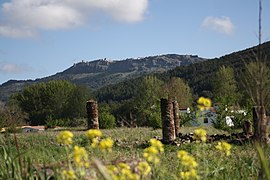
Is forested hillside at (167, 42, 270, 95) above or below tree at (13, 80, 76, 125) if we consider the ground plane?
above

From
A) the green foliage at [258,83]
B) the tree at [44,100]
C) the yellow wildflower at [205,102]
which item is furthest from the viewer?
the tree at [44,100]

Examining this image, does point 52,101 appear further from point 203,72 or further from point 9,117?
point 9,117

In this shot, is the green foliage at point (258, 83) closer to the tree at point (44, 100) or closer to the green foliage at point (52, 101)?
the tree at point (44, 100)

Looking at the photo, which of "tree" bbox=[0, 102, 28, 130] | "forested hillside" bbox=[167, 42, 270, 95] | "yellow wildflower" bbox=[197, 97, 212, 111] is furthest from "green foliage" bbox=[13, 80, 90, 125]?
"yellow wildflower" bbox=[197, 97, 212, 111]

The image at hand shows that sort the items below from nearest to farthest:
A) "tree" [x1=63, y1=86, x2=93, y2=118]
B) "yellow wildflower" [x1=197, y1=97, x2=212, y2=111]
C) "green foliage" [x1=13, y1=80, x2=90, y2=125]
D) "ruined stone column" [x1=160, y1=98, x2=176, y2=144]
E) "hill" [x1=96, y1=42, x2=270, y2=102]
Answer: "yellow wildflower" [x1=197, y1=97, x2=212, y2=111], "ruined stone column" [x1=160, y1=98, x2=176, y2=144], "green foliage" [x1=13, y1=80, x2=90, y2=125], "tree" [x1=63, y1=86, x2=93, y2=118], "hill" [x1=96, y1=42, x2=270, y2=102]

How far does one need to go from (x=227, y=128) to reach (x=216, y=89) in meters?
40.0

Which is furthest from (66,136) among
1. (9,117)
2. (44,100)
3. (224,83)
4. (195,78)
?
(195,78)

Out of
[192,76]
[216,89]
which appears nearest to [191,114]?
[216,89]

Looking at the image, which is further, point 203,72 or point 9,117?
point 203,72

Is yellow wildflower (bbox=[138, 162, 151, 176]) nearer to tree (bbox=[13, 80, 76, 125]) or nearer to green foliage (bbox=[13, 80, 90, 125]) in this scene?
tree (bbox=[13, 80, 76, 125])

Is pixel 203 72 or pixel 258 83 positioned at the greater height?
pixel 203 72

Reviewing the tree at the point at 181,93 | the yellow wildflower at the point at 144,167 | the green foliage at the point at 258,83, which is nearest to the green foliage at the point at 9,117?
the yellow wildflower at the point at 144,167

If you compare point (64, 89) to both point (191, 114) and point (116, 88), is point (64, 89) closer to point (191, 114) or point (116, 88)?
point (191, 114)

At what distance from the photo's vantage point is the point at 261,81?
A: 2.43 metres
